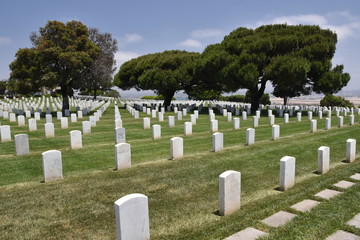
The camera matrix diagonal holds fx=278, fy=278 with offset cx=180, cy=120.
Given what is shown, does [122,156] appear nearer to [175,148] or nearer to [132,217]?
[175,148]

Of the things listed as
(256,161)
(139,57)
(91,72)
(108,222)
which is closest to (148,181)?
(108,222)

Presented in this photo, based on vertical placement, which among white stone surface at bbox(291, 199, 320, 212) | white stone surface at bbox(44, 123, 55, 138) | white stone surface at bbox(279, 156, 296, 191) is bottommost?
white stone surface at bbox(291, 199, 320, 212)

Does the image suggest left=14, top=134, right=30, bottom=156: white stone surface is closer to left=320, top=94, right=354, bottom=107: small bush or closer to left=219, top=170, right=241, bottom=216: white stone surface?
left=219, top=170, right=241, bottom=216: white stone surface

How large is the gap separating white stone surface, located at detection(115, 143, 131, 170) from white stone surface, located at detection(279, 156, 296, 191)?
4.34 meters

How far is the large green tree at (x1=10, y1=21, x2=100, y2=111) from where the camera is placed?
71.9 feet

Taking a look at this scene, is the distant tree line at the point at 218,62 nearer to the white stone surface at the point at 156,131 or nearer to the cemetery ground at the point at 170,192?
the white stone surface at the point at 156,131

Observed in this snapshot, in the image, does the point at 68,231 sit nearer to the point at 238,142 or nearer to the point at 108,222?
the point at 108,222

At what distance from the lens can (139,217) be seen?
4051 mm

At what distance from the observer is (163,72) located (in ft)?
101

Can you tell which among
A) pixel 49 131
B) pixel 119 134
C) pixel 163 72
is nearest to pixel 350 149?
pixel 119 134

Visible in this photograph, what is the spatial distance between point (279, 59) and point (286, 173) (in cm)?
2013

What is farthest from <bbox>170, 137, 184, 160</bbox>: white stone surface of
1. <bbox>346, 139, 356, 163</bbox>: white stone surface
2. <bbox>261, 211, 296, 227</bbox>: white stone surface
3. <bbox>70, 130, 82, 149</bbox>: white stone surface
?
<bbox>346, 139, 356, 163</bbox>: white stone surface

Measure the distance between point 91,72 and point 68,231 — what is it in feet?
77.4

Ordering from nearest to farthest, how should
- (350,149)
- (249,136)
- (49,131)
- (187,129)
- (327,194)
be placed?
(327,194), (350,149), (249,136), (49,131), (187,129)
